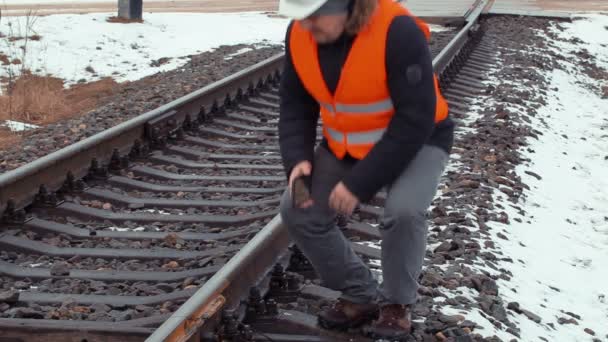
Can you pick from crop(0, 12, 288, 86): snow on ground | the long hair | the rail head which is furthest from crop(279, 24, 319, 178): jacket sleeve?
crop(0, 12, 288, 86): snow on ground

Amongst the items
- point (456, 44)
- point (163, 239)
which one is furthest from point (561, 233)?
point (456, 44)

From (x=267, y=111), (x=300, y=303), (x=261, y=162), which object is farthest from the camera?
(x=267, y=111)

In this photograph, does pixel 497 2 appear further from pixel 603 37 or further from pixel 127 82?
pixel 127 82

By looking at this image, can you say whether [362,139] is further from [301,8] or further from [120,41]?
[120,41]

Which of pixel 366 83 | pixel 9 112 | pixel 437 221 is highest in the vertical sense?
pixel 366 83

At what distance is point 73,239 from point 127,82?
6.37 meters

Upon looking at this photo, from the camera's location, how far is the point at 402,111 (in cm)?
313

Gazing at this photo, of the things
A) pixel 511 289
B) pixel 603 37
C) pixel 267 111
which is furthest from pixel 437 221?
pixel 603 37

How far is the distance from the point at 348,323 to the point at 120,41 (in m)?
10.5

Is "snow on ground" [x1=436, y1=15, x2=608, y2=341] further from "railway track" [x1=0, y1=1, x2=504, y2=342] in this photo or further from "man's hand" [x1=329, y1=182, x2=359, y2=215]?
"man's hand" [x1=329, y1=182, x2=359, y2=215]

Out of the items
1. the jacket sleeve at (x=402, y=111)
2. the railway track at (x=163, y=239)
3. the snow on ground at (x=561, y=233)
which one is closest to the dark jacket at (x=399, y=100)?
the jacket sleeve at (x=402, y=111)

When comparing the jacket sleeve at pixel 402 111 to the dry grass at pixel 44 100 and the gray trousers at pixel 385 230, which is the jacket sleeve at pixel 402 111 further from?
the dry grass at pixel 44 100

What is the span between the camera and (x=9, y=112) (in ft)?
31.0

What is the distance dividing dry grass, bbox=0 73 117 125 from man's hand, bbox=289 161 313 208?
6.43 metres
